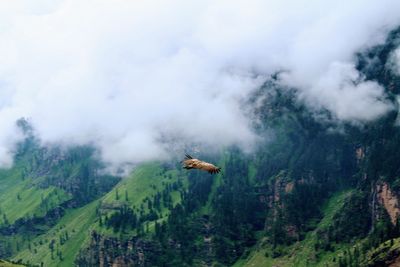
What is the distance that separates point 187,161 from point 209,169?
3.49 m

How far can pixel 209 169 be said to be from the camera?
89.6m

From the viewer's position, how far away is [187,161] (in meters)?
91.4
